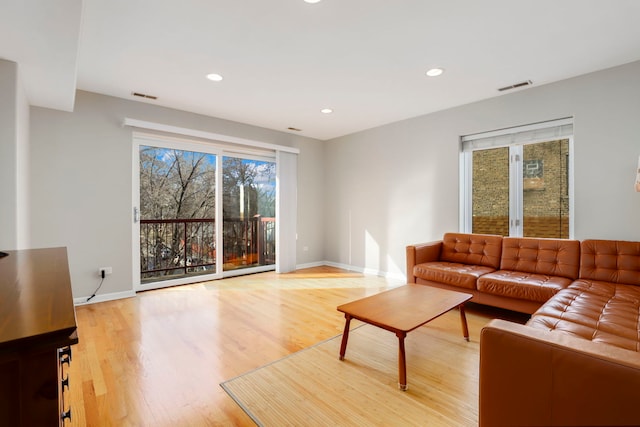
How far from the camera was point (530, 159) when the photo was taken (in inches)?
136

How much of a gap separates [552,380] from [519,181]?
312 centimetres

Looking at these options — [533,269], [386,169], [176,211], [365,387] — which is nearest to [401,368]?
[365,387]

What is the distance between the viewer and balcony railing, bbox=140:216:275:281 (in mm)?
4238

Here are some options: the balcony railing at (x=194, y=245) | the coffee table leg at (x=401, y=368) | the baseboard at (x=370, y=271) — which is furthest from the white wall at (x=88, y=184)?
the coffee table leg at (x=401, y=368)

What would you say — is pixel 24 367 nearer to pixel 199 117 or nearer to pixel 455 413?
pixel 455 413

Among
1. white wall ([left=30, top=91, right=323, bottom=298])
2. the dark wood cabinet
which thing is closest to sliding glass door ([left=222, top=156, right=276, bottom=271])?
white wall ([left=30, top=91, right=323, bottom=298])

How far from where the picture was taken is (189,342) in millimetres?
2402

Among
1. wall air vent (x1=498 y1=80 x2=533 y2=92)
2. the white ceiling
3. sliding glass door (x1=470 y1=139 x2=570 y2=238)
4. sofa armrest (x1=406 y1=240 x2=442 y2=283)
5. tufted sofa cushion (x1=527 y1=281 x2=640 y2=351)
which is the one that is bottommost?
tufted sofa cushion (x1=527 y1=281 x2=640 y2=351)

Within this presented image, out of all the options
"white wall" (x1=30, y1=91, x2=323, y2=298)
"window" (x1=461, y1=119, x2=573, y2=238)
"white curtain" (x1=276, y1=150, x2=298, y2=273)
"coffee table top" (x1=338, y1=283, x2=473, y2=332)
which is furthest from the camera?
"white curtain" (x1=276, y1=150, x2=298, y2=273)

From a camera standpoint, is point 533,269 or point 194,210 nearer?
point 533,269

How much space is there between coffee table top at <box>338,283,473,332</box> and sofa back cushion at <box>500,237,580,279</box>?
3.81ft

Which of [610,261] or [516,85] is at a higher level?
[516,85]

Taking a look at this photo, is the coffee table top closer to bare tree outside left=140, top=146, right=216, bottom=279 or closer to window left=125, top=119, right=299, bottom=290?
window left=125, top=119, right=299, bottom=290

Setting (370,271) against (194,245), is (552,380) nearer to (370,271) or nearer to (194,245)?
(370,271)
